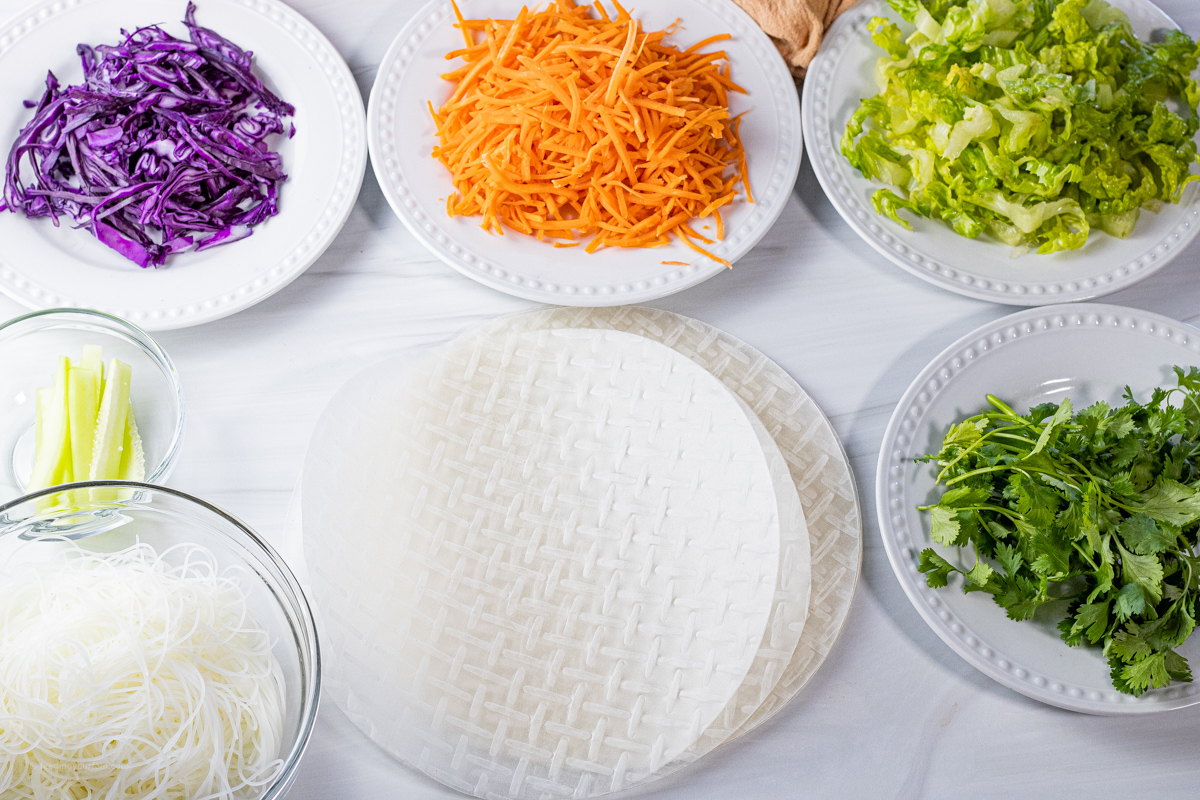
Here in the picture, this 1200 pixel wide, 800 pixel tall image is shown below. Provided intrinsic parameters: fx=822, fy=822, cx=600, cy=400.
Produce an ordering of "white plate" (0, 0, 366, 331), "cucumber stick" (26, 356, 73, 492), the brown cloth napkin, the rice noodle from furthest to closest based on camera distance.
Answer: the brown cloth napkin < "white plate" (0, 0, 366, 331) < "cucumber stick" (26, 356, 73, 492) < the rice noodle

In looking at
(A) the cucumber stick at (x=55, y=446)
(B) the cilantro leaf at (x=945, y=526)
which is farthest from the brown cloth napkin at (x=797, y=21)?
(A) the cucumber stick at (x=55, y=446)

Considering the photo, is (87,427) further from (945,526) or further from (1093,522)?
(1093,522)

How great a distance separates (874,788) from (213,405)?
1088 mm

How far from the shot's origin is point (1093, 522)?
1.05 m

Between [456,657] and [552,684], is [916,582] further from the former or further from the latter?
[456,657]

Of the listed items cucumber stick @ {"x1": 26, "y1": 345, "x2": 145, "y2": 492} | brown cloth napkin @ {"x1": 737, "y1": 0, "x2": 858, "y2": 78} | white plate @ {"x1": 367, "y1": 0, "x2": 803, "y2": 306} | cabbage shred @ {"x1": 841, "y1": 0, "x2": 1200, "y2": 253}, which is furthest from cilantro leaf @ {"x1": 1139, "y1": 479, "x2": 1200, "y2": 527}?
cucumber stick @ {"x1": 26, "y1": 345, "x2": 145, "y2": 492}

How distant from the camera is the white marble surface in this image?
3.64 ft

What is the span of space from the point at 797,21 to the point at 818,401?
65cm

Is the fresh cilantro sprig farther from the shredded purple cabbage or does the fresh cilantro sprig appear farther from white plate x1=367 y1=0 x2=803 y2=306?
the shredded purple cabbage

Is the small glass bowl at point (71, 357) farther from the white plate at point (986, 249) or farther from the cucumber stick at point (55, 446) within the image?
the white plate at point (986, 249)

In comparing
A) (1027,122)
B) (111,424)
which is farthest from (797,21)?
(111,424)

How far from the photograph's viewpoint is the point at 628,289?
125 cm

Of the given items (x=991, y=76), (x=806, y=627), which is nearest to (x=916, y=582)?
(x=806, y=627)

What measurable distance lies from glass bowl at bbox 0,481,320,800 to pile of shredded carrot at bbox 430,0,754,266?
590mm
